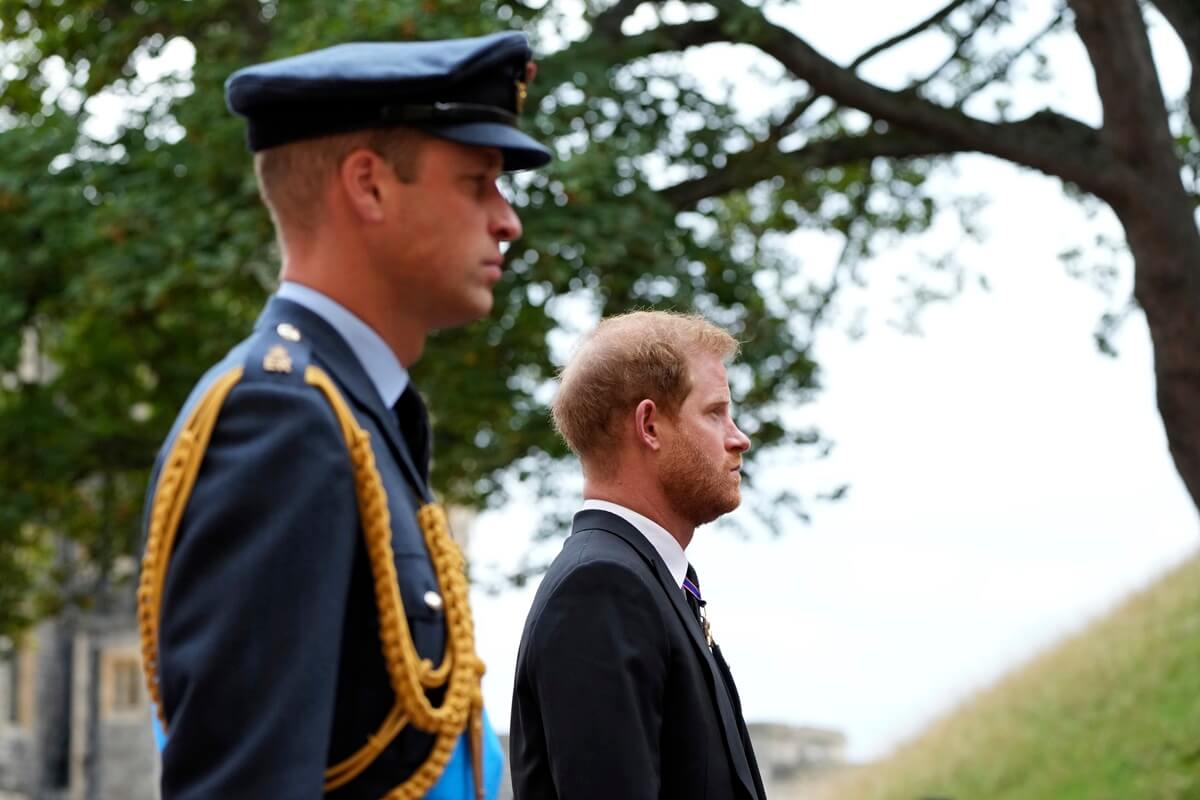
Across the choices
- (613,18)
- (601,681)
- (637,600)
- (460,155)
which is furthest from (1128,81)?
(460,155)

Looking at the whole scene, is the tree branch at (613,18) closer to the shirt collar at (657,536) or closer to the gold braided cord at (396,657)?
the shirt collar at (657,536)

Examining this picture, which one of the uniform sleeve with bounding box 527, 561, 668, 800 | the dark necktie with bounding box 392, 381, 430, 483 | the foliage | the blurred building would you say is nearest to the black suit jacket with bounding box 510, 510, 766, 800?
the uniform sleeve with bounding box 527, 561, 668, 800

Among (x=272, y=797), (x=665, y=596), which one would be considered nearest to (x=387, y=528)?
(x=272, y=797)

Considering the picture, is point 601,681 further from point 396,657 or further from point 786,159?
point 786,159

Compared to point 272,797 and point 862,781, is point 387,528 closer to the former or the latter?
point 272,797

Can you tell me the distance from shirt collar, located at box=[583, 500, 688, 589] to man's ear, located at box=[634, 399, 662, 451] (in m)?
0.15

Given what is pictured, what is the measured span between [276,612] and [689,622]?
1793 mm

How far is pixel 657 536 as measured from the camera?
12.5 ft

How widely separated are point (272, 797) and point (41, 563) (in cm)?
2242

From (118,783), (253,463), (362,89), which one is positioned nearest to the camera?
(253,463)

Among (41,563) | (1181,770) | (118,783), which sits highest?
(118,783)

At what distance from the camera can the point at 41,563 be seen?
917 inches

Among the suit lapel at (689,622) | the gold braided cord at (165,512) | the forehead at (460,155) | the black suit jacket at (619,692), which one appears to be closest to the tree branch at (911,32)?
the suit lapel at (689,622)

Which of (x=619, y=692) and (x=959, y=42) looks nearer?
(x=619, y=692)
